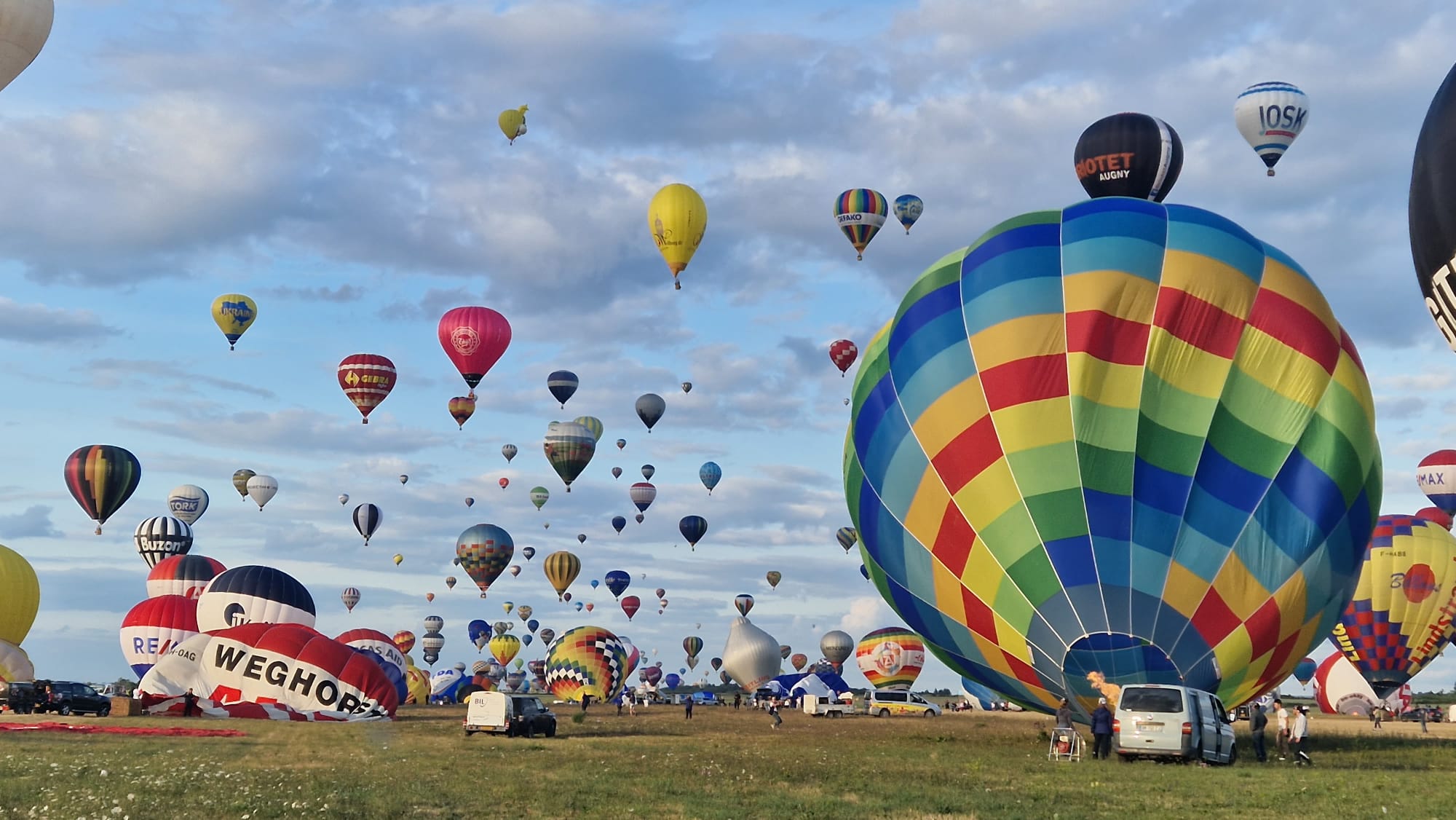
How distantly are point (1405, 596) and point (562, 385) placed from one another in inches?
1635

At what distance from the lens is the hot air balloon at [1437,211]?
38.3 ft

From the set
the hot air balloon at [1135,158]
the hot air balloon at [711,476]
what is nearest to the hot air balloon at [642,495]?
the hot air balloon at [711,476]

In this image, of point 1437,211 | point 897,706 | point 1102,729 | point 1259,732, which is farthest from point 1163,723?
point 897,706

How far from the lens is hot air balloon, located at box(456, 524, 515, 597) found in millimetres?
75125

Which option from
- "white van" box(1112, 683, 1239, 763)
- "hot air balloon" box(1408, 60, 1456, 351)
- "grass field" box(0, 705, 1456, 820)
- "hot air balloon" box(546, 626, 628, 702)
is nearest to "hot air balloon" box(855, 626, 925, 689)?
→ "hot air balloon" box(546, 626, 628, 702)

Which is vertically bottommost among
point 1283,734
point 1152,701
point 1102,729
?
point 1283,734

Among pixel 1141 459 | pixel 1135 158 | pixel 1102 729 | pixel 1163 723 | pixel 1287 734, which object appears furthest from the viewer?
pixel 1135 158

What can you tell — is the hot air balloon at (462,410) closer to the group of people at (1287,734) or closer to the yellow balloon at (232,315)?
the yellow balloon at (232,315)

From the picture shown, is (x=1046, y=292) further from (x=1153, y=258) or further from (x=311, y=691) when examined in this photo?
(x=311, y=691)

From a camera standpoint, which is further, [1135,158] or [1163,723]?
[1135,158]

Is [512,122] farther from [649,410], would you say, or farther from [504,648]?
[504,648]

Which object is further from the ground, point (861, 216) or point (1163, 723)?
point (861, 216)

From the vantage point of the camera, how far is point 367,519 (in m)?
79.7

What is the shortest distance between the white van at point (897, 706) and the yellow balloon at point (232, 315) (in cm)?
A: 3460
